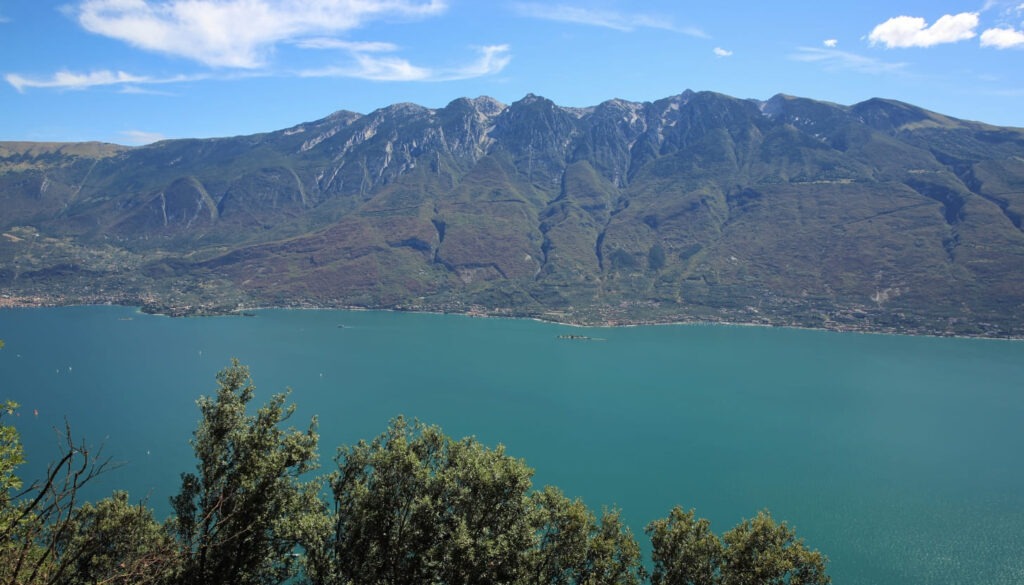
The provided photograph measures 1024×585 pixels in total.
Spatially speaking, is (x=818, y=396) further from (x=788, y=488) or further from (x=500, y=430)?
(x=500, y=430)

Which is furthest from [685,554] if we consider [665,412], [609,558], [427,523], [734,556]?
[665,412]

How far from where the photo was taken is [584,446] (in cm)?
8644

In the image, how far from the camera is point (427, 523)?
20.5 metres

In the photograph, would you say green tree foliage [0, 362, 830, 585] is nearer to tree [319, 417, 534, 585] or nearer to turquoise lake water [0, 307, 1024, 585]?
tree [319, 417, 534, 585]

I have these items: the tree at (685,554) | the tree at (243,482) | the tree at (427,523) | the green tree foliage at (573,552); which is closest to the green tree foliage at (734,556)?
the tree at (685,554)

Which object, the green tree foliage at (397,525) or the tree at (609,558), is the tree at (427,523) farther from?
the tree at (609,558)

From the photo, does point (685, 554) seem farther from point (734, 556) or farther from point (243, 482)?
point (243, 482)

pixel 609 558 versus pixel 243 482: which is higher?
Answer: pixel 243 482

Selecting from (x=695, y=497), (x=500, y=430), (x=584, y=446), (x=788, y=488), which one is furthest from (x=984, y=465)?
(x=500, y=430)

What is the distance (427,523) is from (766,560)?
1287 cm

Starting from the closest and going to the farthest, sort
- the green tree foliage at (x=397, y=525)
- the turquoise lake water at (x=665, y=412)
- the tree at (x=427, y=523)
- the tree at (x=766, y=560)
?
1. the green tree foliage at (x=397, y=525)
2. the tree at (x=427, y=523)
3. the tree at (x=766, y=560)
4. the turquoise lake water at (x=665, y=412)

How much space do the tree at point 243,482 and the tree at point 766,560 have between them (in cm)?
1634

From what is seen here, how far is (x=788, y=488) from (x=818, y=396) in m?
51.6

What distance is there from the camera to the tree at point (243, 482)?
59.3 ft
